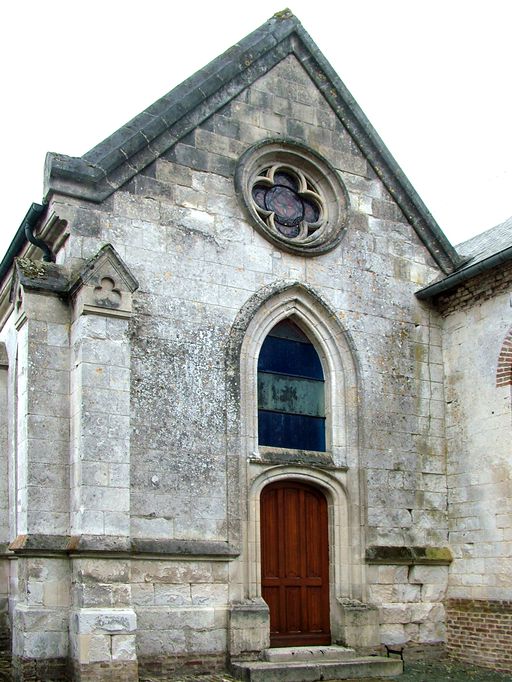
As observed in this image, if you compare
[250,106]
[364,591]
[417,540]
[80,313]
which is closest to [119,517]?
[80,313]

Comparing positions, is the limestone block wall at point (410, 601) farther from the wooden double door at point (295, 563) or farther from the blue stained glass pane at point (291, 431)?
the blue stained glass pane at point (291, 431)

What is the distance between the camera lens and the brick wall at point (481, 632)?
11.5 metres

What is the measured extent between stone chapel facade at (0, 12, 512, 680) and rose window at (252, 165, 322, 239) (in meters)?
0.04

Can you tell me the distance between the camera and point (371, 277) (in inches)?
515

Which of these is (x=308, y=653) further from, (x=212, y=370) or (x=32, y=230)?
(x=32, y=230)

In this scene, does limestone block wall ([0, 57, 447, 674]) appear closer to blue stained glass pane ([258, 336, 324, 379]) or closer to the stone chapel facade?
the stone chapel facade

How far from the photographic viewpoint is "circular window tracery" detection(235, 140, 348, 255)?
12.4 metres

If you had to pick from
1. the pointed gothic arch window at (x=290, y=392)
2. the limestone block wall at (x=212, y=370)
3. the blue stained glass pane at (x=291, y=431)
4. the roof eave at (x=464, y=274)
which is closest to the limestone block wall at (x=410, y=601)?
the limestone block wall at (x=212, y=370)

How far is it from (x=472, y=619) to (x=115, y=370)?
6.04 meters

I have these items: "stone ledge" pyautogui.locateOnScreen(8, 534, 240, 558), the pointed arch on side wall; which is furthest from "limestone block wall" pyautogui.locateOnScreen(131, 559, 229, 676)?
the pointed arch on side wall

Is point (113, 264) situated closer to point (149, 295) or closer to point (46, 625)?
point (149, 295)

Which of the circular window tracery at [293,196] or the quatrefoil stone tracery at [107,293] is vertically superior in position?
the circular window tracery at [293,196]

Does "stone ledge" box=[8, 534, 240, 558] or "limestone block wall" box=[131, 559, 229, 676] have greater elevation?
"stone ledge" box=[8, 534, 240, 558]

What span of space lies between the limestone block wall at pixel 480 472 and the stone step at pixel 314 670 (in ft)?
4.85
